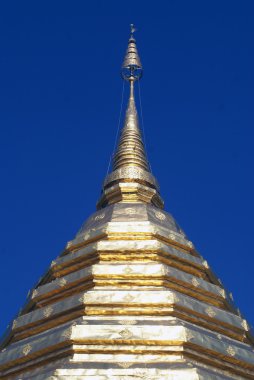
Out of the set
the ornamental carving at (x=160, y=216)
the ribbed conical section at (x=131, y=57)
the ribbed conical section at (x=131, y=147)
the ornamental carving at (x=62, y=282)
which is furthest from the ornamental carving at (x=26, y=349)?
the ribbed conical section at (x=131, y=57)

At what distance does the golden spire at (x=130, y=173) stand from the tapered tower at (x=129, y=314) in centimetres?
94

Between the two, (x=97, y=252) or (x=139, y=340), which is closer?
(x=139, y=340)

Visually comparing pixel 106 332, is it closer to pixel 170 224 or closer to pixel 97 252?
pixel 97 252

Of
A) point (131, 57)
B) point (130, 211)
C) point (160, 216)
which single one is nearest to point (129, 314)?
point (130, 211)

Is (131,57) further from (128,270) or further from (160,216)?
(128,270)

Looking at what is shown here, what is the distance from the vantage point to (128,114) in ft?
63.7

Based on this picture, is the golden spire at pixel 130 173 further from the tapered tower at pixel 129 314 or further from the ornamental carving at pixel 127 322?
the ornamental carving at pixel 127 322

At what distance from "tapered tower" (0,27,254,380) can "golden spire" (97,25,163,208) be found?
94 centimetres

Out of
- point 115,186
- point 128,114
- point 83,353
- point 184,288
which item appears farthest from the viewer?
point 128,114

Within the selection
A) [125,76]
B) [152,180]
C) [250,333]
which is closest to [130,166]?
[152,180]

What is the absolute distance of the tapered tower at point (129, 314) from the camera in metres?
11.6

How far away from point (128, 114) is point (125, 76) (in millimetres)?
1565

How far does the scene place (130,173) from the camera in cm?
1711

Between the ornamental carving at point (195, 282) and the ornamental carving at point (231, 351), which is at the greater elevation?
the ornamental carving at point (195, 282)
